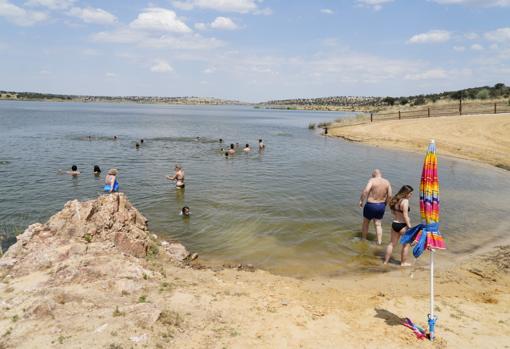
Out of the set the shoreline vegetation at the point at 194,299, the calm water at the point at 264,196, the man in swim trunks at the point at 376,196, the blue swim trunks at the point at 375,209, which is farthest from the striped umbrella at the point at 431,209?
the blue swim trunks at the point at 375,209

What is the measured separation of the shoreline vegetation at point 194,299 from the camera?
18.6 feet

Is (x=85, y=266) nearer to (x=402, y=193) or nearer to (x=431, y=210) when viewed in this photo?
(x=431, y=210)

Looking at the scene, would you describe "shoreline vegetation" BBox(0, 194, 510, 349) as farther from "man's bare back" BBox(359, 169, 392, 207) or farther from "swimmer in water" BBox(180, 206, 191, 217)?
"swimmer in water" BBox(180, 206, 191, 217)

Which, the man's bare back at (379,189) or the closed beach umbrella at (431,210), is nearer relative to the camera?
the closed beach umbrella at (431,210)

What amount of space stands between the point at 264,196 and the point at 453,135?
22961 mm

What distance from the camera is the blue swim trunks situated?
10.4 m

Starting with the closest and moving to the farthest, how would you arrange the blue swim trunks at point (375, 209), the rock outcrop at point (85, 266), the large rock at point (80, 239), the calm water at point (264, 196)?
1. the rock outcrop at point (85, 266)
2. the large rock at point (80, 239)
3. the blue swim trunks at point (375, 209)
4. the calm water at point (264, 196)

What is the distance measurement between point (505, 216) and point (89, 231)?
13.6 m

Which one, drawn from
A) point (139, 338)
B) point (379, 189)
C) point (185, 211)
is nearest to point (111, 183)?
point (185, 211)

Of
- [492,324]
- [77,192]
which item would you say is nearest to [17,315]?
[492,324]

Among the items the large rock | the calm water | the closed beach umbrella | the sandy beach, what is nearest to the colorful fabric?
the closed beach umbrella

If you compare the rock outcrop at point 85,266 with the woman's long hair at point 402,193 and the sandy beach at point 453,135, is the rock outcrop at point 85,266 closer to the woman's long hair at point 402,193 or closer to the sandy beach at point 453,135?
the woman's long hair at point 402,193

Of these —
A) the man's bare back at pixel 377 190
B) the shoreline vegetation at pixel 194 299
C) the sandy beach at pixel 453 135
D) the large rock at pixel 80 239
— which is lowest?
the shoreline vegetation at pixel 194 299

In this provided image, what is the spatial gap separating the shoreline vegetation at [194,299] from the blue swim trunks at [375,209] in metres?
1.70
